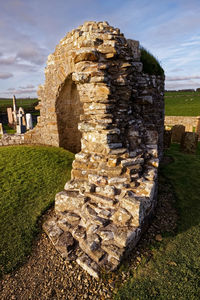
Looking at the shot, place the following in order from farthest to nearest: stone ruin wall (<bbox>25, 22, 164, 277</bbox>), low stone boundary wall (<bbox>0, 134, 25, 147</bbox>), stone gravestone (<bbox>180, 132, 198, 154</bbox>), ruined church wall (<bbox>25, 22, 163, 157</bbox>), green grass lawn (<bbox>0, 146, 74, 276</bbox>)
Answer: stone gravestone (<bbox>180, 132, 198, 154</bbox>) < low stone boundary wall (<bbox>0, 134, 25, 147</bbox>) < ruined church wall (<bbox>25, 22, 163, 157</bbox>) < green grass lawn (<bbox>0, 146, 74, 276</bbox>) < stone ruin wall (<bbox>25, 22, 164, 277</bbox>)

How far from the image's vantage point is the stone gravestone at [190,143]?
32.7 feet

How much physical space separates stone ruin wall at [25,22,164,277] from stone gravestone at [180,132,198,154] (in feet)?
17.9

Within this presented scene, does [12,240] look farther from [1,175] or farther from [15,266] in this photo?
[1,175]

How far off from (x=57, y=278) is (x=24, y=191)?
2.83 meters

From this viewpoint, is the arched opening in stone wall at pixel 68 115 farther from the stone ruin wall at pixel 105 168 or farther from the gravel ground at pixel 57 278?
the gravel ground at pixel 57 278

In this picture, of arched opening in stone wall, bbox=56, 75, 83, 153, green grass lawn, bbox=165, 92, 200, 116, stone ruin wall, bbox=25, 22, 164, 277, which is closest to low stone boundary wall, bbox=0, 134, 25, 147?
arched opening in stone wall, bbox=56, 75, 83, 153

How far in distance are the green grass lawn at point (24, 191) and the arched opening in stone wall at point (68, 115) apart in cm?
105

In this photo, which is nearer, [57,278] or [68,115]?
[57,278]

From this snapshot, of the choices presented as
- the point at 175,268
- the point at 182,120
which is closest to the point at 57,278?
the point at 175,268

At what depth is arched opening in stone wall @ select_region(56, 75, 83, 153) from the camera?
8334mm

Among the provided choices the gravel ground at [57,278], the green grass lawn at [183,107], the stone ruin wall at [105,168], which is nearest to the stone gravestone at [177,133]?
the stone ruin wall at [105,168]

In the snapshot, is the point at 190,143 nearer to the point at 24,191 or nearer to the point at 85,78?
the point at 85,78

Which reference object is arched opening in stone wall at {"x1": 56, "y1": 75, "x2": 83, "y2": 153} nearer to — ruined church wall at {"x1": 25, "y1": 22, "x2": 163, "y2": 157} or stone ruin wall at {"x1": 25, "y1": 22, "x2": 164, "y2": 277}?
ruined church wall at {"x1": 25, "y1": 22, "x2": 163, "y2": 157}

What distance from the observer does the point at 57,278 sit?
3.03 m
